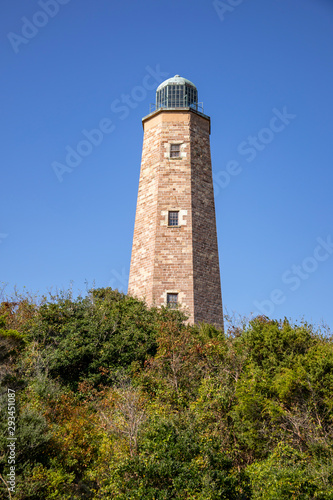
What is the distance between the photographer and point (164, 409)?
11.7 meters

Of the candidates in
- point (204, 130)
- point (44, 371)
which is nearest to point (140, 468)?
point (44, 371)

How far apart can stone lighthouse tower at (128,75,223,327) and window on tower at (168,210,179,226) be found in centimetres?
5

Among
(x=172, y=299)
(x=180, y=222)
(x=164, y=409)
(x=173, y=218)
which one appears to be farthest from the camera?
(x=173, y=218)

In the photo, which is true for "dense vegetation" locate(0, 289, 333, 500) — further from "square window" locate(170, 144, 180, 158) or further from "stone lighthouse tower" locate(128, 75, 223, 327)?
"square window" locate(170, 144, 180, 158)

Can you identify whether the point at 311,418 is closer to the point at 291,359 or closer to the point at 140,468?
the point at 291,359

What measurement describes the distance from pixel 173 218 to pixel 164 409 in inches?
453

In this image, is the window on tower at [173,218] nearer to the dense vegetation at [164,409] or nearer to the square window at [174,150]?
the square window at [174,150]

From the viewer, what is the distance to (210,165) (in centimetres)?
2403

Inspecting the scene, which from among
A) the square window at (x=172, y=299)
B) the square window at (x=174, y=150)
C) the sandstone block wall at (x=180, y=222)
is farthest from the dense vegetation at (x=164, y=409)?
the square window at (x=174, y=150)

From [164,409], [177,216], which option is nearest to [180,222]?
[177,216]

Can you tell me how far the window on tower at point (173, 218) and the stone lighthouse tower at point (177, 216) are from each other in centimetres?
5

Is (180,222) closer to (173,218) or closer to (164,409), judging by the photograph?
(173,218)

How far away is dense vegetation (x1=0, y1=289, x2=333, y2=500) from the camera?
30.2ft

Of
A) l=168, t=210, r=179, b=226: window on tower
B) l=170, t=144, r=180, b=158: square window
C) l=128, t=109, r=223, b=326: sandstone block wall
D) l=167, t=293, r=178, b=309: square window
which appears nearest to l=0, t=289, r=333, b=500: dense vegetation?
l=167, t=293, r=178, b=309: square window
